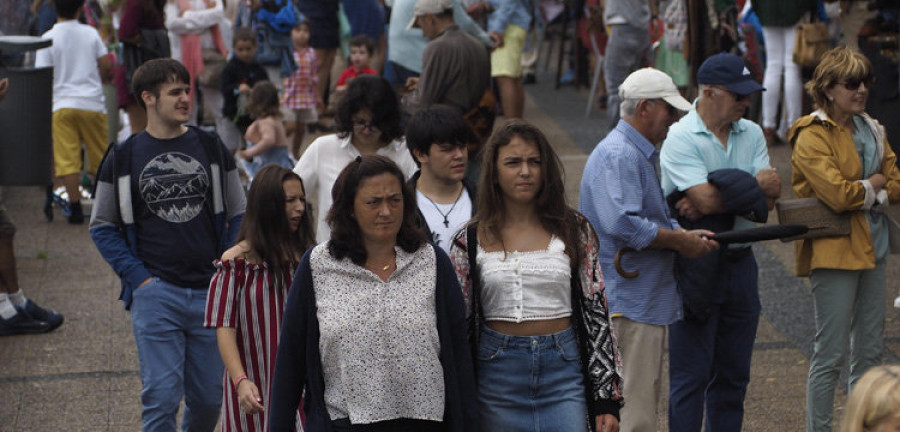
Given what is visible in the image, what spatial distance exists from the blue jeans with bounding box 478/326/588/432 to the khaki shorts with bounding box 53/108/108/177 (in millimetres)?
7825

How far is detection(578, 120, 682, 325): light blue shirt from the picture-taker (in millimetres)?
5680

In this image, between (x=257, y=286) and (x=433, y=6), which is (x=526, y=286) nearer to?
(x=257, y=286)

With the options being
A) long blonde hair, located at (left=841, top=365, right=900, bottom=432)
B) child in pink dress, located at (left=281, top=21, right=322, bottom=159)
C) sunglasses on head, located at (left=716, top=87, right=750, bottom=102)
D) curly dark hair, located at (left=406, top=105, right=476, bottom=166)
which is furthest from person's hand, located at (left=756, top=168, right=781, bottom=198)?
child in pink dress, located at (left=281, top=21, right=322, bottom=159)

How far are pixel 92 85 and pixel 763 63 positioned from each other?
6.84 meters

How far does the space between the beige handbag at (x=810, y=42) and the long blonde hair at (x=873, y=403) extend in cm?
921

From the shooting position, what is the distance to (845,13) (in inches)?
509

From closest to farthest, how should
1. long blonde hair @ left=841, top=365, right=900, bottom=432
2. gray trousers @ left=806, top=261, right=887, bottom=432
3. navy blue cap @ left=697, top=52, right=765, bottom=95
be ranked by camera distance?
long blonde hair @ left=841, top=365, right=900, bottom=432 < navy blue cap @ left=697, top=52, right=765, bottom=95 < gray trousers @ left=806, top=261, right=887, bottom=432

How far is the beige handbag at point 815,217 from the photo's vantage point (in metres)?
6.19

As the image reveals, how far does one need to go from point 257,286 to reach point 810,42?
8.12 meters

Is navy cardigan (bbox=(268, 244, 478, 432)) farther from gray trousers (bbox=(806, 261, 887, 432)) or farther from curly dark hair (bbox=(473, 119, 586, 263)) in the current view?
gray trousers (bbox=(806, 261, 887, 432))

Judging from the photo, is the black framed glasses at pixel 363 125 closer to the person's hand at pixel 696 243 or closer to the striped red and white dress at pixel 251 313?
the striped red and white dress at pixel 251 313

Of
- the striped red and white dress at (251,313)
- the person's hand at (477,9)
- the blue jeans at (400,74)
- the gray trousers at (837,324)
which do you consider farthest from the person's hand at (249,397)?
the person's hand at (477,9)

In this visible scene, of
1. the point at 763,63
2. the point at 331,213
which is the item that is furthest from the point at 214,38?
the point at 331,213

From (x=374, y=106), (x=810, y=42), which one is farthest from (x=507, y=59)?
(x=374, y=106)
